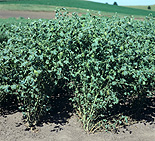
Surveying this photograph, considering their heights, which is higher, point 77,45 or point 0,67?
point 77,45

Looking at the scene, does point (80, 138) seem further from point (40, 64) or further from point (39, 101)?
point (40, 64)

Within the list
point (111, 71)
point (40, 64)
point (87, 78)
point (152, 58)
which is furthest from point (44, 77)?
point (152, 58)

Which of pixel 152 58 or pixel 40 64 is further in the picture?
pixel 152 58

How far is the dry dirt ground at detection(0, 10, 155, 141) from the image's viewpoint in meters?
4.05

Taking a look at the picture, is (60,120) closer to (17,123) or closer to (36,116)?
(36,116)

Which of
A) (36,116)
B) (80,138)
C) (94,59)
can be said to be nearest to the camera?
(94,59)

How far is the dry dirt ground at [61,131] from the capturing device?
13.3 feet

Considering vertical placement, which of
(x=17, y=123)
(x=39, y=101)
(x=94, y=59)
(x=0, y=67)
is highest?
(x=94, y=59)

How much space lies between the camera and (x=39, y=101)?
398 cm

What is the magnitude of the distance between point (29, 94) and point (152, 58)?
1.96 metres

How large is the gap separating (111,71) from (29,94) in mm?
1274

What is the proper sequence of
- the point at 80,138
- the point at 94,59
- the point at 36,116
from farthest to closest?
1. the point at 36,116
2. the point at 80,138
3. the point at 94,59

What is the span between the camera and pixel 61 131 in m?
4.23

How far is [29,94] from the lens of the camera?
4000 millimetres
